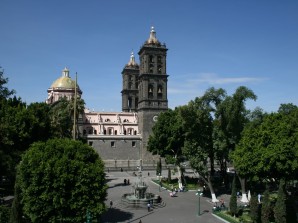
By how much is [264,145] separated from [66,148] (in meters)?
15.9

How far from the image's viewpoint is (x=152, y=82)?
2443 inches

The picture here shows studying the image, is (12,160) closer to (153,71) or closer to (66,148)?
(66,148)

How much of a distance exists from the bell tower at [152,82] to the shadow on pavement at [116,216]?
109ft

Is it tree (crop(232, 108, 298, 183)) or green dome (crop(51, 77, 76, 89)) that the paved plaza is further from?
green dome (crop(51, 77, 76, 89))

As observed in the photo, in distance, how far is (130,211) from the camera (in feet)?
99.6

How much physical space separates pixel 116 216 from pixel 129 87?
50.8 m

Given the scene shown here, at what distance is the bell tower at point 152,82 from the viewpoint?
61.6 metres

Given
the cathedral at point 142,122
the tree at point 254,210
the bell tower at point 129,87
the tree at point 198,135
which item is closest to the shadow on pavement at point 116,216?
the tree at point 198,135

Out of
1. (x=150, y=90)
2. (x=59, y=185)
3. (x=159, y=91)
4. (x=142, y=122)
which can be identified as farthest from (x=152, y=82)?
(x=59, y=185)

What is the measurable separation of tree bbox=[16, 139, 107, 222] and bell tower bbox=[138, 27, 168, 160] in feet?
130

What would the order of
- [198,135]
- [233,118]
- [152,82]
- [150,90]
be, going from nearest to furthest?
[233,118] < [198,135] < [152,82] < [150,90]

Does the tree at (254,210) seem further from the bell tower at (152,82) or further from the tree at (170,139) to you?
the bell tower at (152,82)

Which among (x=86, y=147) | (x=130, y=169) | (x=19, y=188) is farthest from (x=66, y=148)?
(x=130, y=169)

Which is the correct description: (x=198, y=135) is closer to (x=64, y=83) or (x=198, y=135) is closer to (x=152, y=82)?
(x=152, y=82)
